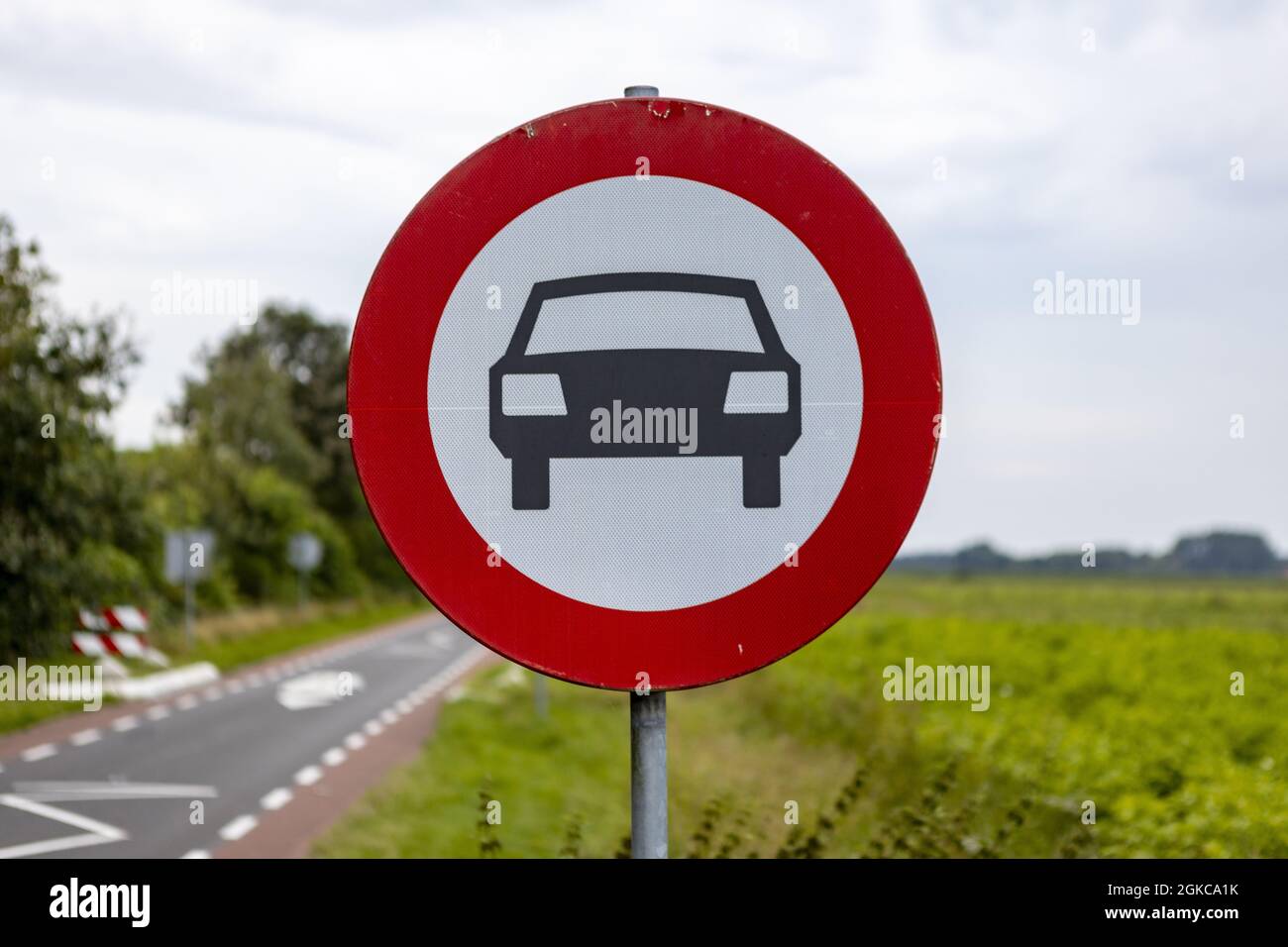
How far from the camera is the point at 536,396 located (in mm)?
Answer: 1543

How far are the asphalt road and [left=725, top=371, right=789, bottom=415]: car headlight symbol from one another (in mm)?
6438

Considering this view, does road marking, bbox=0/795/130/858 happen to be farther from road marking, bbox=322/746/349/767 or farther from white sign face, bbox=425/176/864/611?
white sign face, bbox=425/176/864/611

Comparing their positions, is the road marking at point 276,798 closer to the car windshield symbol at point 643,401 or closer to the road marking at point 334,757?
the road marking at point 334,757

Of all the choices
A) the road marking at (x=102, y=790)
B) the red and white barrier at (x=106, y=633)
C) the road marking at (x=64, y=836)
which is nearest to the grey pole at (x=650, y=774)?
the road marking at (x=64, y=836)

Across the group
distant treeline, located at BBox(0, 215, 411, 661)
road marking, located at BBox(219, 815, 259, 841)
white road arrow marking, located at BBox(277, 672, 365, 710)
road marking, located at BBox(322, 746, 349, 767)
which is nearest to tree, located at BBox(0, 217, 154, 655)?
distant treeline, located at BBox(0, 215, 411, 661)

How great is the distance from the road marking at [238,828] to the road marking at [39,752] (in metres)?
3.95

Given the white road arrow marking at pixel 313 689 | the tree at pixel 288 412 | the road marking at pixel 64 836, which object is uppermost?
the tree at pixel 288 412

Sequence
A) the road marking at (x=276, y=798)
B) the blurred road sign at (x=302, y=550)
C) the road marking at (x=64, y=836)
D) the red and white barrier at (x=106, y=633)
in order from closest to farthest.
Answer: the road marking at (x=64, y=836) → the road marking at (x=276, y=798) → the red and white barrier at (x=106, y=633) → the blurred road sign at (x=302, y=550)

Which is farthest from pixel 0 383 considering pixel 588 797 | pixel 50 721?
pixel 588 797

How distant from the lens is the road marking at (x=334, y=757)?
13.4m

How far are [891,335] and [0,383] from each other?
1689 centimetres

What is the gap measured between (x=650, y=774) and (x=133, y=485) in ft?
65.9
